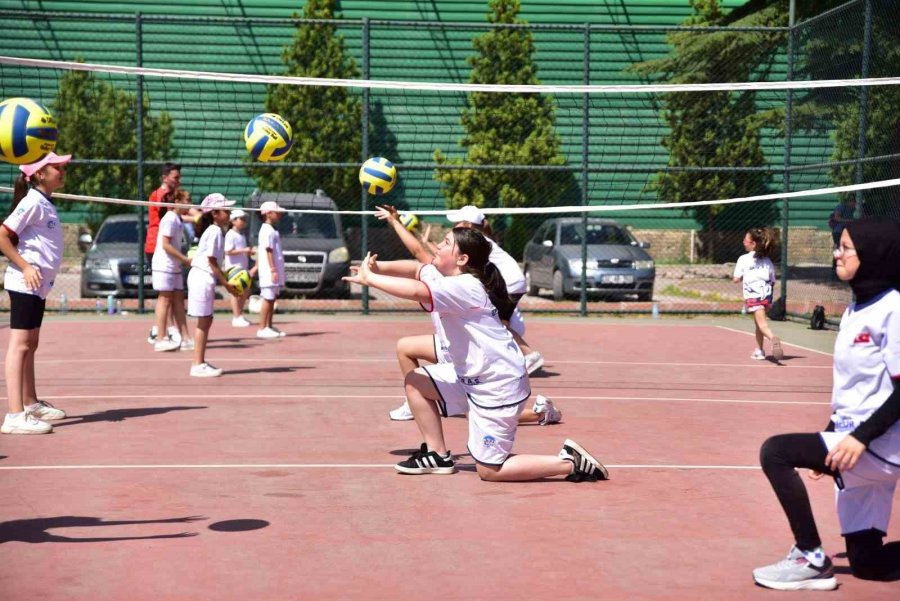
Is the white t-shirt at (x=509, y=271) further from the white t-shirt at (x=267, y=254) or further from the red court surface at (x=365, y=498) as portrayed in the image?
the white t-shirt at (x=267, y=254)

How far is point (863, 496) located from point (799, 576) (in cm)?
44

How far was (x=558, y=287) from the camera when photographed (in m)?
20.0

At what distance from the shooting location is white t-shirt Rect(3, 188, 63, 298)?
821 centimetres

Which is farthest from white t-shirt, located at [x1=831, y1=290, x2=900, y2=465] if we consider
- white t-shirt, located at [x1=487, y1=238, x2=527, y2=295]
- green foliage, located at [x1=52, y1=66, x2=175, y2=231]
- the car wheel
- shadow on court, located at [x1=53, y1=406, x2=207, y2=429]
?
green foliage, located at [x1=52, y1=66, x2=175, y2=231]

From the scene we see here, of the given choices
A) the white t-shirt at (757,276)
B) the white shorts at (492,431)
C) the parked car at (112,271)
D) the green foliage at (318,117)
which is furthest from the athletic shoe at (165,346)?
the green foliage at (318,117)

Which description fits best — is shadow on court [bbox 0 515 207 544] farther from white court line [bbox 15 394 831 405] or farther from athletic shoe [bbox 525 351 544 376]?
athletic shoe [bbox 525 351 544 376]

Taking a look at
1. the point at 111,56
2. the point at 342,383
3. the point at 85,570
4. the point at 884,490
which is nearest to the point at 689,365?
the point at 342,383

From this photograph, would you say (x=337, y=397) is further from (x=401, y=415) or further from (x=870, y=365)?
(x=870, y=365)

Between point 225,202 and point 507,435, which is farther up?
point 225,202

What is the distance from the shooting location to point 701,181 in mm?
21578

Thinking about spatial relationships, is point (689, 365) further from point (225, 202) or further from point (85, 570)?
point (85, 570)

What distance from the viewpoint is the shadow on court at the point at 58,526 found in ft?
18.4

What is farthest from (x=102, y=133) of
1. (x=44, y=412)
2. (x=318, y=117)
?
(x=44, y=412)

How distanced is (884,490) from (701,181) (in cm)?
1704
